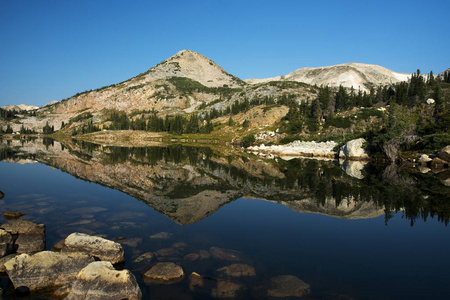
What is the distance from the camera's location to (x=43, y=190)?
3038 cm

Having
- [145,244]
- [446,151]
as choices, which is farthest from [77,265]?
[446,151]

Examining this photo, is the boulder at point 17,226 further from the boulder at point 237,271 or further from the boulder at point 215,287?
the boulder at point 237,271

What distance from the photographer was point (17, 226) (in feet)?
54.5

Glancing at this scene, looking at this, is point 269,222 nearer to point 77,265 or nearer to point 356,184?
point 77,265

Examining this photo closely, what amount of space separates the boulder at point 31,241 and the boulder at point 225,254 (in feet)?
28.9

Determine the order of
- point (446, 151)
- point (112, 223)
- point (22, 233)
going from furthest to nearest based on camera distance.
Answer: point (446, 151)
point (112, 223)
point (22, 233)

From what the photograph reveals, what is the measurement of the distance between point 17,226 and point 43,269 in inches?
276

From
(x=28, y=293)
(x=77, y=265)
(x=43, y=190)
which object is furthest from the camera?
(x=43, y=190)

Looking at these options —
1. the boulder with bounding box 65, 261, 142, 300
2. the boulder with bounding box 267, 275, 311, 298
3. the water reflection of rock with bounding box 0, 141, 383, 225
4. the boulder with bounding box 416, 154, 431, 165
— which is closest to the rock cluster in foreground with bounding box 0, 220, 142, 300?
the boulder with bounding box 65, 261, 142, 300

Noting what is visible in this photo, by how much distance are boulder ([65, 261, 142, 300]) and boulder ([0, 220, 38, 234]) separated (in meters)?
8.68

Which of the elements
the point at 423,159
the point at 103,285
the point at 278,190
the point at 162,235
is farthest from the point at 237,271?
the point at 423,159

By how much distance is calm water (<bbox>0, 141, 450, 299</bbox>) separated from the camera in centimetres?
1262

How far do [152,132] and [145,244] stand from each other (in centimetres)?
16907

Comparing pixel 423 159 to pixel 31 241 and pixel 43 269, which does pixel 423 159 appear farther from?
pixel 43 269
